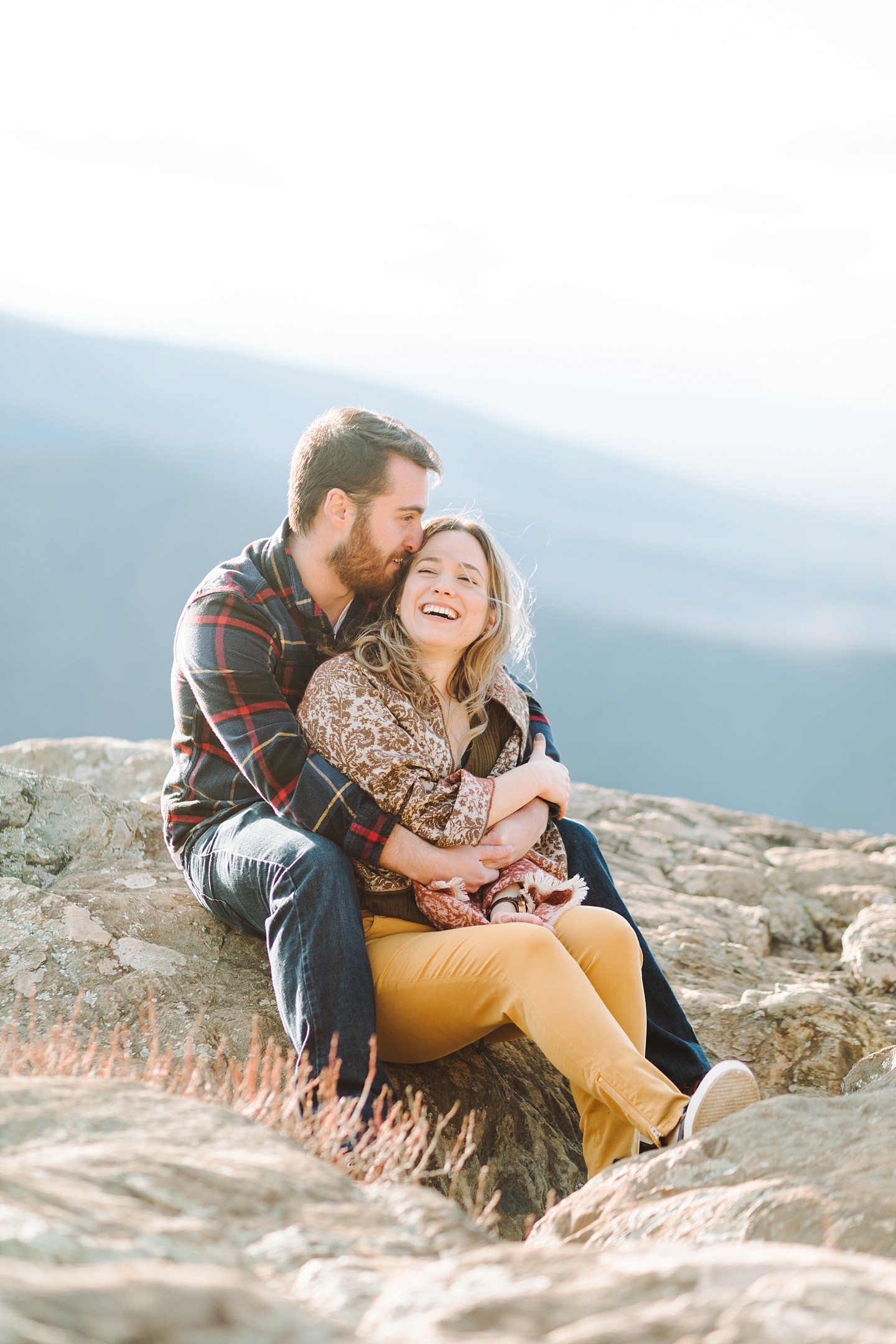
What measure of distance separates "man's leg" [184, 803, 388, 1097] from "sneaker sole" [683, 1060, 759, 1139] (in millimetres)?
640

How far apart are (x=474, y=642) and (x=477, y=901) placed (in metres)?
0.69

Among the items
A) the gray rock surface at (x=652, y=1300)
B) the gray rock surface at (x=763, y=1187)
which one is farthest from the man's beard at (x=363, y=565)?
the gray rock surface at (x=652, y=1300)

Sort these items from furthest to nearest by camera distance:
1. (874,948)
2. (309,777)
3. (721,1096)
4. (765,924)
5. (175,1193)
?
(765,924)
(874,948)
(309,777)
(721,1096)
(175,1193)

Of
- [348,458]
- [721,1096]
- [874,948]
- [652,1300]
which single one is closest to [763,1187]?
[721,1096]

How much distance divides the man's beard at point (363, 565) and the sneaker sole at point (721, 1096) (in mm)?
1516

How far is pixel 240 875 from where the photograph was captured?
8.85 ft

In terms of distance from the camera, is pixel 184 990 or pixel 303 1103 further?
pixel 184 990

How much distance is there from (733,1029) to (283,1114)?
175 centimetres

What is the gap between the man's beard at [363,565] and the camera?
3.04m

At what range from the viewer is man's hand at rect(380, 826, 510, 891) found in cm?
263

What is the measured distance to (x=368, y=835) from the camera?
2.63 m

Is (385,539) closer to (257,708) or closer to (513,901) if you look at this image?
(257,708)

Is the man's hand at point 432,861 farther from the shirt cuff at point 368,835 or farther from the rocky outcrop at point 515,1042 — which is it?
the rocky outcrop at point 515,1042

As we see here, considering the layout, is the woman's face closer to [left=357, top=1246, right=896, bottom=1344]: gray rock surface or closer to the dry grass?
the dry grass
